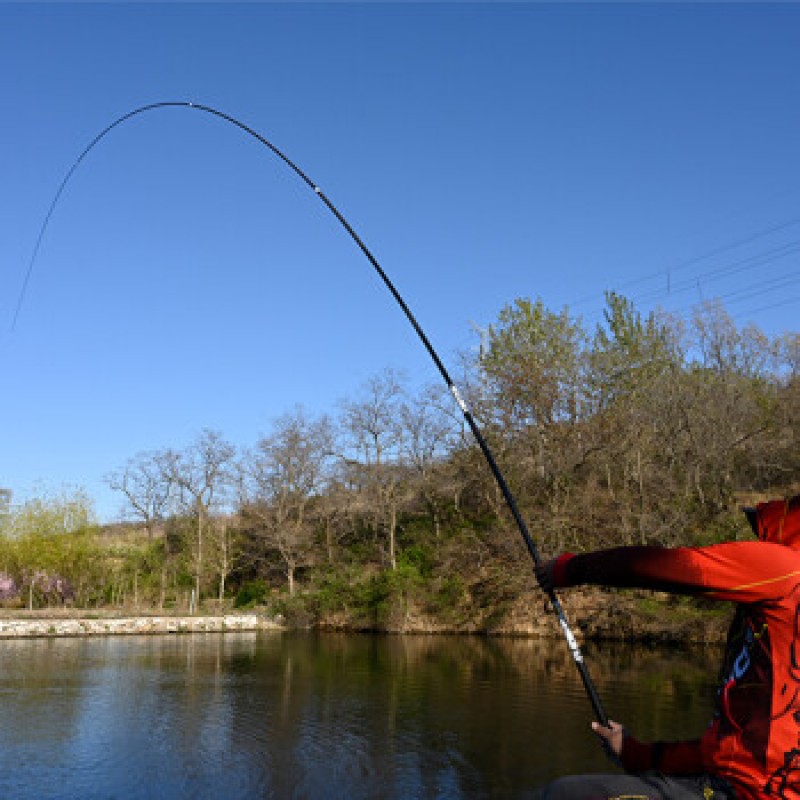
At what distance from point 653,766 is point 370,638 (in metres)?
28.9

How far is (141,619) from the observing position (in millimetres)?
32812

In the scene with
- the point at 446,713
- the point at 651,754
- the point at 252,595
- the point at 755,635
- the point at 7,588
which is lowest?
the point at 446,713

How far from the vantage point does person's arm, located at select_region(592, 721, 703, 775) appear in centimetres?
254

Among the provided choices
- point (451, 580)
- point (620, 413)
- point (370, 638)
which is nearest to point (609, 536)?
point (620, 413)

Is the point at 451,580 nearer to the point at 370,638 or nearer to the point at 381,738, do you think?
the point at 370,638

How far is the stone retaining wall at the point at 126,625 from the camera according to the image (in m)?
30.6

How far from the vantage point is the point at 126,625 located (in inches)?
1276

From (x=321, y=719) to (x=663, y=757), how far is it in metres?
12.4

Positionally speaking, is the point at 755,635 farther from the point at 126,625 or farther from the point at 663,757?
the point at 126,625

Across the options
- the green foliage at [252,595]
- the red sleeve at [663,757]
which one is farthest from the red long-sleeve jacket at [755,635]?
the green foliage at [252,595]

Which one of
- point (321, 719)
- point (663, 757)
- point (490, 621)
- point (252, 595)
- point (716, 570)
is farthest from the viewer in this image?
point (252, 595)

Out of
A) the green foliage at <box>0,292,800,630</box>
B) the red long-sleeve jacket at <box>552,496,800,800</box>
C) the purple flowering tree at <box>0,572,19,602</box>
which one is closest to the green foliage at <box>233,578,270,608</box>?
the green foliage at <box>0,292,800,630</box>

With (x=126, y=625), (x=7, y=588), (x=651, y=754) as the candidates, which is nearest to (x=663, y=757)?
(x=651, y=754)

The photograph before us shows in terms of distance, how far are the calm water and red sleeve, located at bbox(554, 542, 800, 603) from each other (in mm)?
8180
